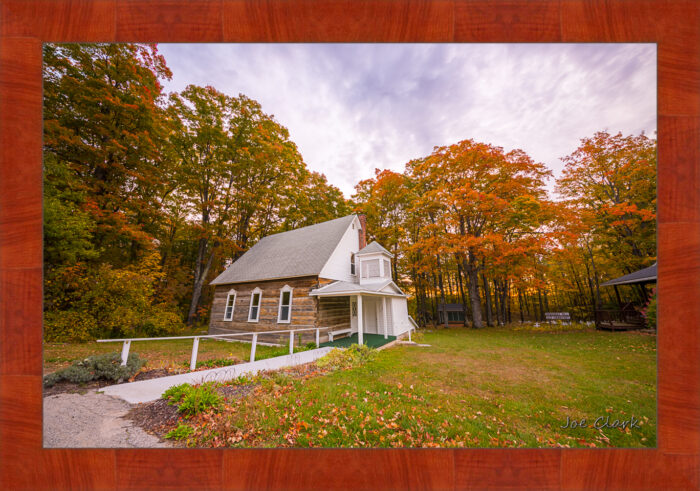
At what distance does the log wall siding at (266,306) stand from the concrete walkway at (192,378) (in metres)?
2.47

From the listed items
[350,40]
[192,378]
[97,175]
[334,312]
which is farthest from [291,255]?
[350,40]

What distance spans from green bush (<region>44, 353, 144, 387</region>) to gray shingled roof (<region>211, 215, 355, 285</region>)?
553 centimetres

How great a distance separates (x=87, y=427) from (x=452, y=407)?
4.21 meters

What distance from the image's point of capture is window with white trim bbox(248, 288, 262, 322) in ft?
33.3

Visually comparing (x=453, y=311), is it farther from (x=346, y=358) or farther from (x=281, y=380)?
(x=281, y=380)

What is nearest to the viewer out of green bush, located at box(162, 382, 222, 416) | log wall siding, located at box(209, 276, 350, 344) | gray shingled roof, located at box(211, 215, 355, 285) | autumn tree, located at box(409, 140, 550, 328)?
green bush, located at box(162, 382, 222, 416)

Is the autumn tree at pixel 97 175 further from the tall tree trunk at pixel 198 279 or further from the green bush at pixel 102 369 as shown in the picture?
the tall tree trunk at pixel 198 279

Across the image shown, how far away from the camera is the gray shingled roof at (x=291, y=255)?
9.47 metres

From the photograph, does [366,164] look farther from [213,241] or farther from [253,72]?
[213,241]

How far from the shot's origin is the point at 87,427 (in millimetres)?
2139

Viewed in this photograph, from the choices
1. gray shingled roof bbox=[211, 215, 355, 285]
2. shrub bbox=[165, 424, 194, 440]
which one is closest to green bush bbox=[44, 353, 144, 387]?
shrub bbox=[165, 424, 194, 440]

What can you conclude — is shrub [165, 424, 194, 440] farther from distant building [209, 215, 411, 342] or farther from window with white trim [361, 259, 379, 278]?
window with white trim [361, 259, 379, 278]

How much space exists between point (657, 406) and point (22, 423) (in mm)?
5343

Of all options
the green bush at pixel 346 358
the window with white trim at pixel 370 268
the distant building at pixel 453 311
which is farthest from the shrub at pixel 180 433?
the distant building at pixel 453 311
